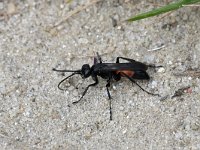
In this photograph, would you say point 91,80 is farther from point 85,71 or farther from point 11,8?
point 11,8

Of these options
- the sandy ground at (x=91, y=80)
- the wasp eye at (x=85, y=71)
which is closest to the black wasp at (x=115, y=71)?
the wasp eye at (x=85, y=71)

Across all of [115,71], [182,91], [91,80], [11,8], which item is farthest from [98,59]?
[11,8]

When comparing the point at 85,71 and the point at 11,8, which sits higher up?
the point at 11,8

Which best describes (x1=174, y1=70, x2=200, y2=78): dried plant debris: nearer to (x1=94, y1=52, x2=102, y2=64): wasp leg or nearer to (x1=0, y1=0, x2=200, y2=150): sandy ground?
(x1=0, y1=0, x2=200, y2=150): sandy ground

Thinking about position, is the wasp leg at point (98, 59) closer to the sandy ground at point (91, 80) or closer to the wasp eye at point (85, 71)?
the sandy ground at point (91, 80)

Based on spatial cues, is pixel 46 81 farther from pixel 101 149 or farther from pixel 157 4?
pixel 157 4

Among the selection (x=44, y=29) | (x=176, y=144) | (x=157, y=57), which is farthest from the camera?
(x=44, y=29)

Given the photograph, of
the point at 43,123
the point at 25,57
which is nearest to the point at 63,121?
the point at 43,123

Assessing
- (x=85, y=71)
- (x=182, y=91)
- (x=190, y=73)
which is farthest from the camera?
(x=85, y=71)
